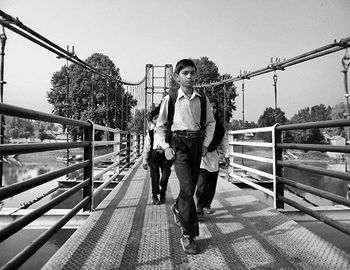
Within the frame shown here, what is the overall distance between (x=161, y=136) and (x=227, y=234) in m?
0.97

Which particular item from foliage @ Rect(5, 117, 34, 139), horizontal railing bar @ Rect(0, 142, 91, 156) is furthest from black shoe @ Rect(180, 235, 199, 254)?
foliage @ Rect(5, 117, 34, 139)

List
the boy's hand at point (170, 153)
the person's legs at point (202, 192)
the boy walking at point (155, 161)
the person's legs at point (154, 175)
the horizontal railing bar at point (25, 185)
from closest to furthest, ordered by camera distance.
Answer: the horizontal railing bar at point (25, 185) → the boy's hand at point (170, 153) → the person's legs at point (202, 192) → the person's legs at point (154, 175) → the boy walking at point (155, 161)

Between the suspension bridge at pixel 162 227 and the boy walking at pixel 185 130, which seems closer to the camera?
the suspension bridge at pixel 162 227

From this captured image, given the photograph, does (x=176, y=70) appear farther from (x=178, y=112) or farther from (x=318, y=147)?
(x=318, y=147)

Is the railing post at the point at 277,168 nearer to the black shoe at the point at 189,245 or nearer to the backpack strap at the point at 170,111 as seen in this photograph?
the backpack strap at the point at 170,111

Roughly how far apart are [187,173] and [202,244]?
533 mm

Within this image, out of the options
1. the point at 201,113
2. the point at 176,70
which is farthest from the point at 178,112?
the point at 176,70

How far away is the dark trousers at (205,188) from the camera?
2889 mm

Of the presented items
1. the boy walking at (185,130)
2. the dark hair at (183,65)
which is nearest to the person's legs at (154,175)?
the boy walking at (185,130)

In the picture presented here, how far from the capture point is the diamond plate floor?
1.66 metres

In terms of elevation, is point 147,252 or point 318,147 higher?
point 318,147

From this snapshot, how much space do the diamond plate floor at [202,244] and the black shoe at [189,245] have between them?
4 centimetres

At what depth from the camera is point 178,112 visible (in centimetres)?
216

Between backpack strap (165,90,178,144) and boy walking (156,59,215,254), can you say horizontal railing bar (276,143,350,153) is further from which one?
backpack strap (165,90,178,144)
